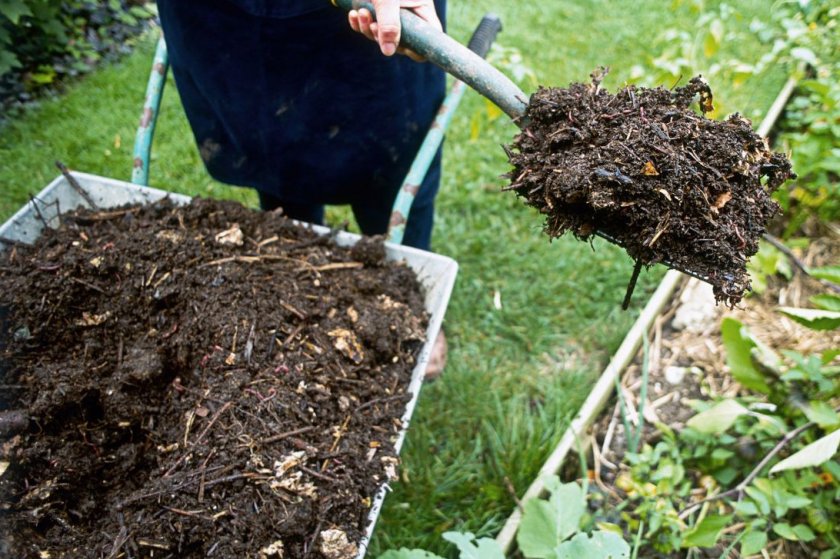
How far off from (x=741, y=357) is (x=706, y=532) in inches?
23.8

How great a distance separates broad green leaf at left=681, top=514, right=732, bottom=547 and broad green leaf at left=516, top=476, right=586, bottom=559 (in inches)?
13.5

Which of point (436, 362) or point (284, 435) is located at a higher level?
point (284, 435)

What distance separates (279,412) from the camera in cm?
132

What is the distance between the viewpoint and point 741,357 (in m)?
2.04

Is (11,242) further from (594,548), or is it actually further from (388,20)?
(594,548)

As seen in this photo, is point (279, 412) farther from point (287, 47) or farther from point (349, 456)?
point (287, 47)

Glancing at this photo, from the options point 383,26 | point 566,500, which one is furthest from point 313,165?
point 566,500

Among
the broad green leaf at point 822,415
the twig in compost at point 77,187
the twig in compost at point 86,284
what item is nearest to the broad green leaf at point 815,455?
the broad green leaf at point 822,415

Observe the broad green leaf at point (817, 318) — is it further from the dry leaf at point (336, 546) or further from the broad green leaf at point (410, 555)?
the dry leaf at point (336, 546)

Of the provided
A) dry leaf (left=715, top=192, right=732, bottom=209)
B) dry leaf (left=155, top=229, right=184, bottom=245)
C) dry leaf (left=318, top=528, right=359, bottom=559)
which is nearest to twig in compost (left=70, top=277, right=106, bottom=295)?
dry leaf (left=155, top=229, right=184, bottom=245)

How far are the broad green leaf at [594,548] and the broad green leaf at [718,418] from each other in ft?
2.28

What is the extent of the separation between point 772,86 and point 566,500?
320 cm

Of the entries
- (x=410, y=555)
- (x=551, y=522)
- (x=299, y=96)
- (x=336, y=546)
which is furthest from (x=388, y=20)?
(x=551, y=522)

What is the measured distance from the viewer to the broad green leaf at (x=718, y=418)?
1.88 meters
